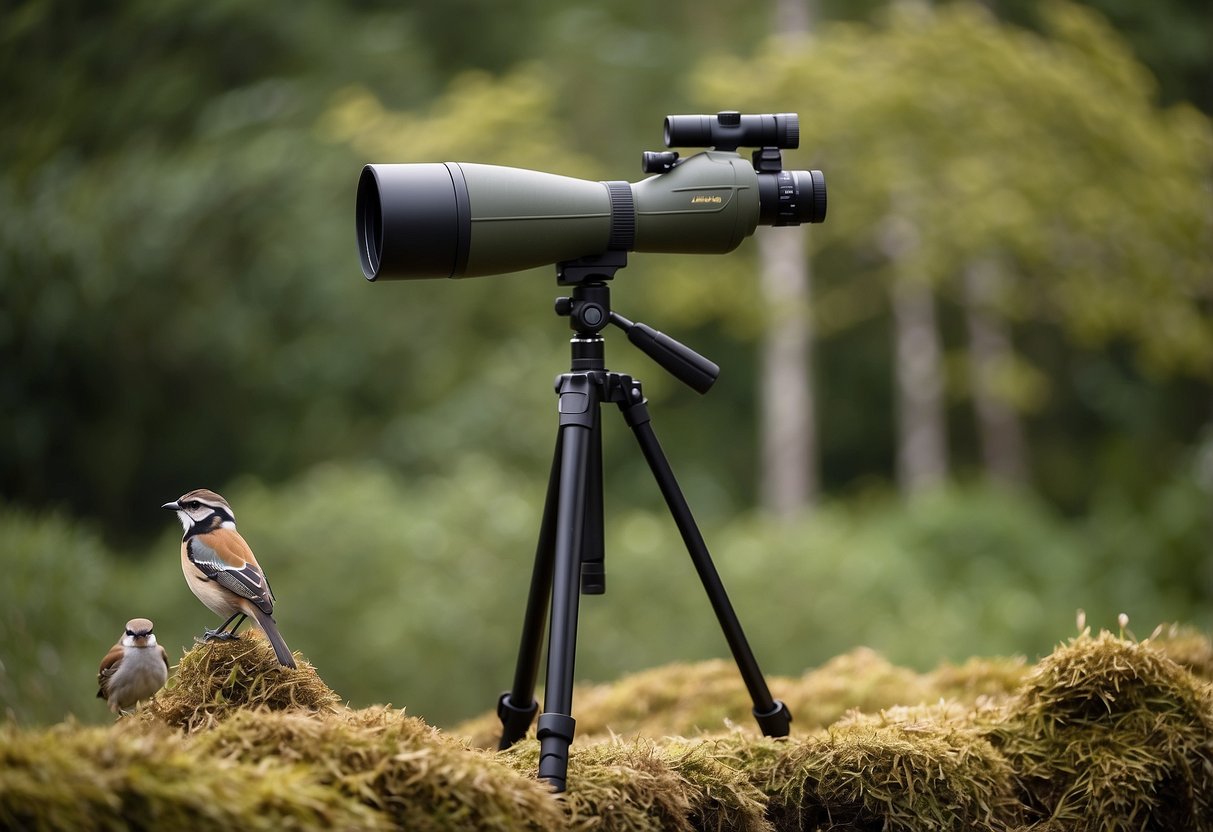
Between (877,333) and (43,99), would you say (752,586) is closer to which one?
(43,99)

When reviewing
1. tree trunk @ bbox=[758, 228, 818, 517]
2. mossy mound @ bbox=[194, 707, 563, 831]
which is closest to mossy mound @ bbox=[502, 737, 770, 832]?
mossy mound @ bbox=[194, 707, 563, 831]

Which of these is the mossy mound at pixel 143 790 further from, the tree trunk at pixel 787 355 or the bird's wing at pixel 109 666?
the tree trunk at pixel 787 355

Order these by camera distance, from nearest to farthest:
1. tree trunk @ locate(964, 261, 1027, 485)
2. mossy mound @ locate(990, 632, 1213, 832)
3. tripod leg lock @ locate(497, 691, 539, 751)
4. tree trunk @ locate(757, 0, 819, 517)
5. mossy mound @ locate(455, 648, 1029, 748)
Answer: mossy mound @ locate(990, 632, 1213, 832)
tripod leg lock @ locate(497, 691, 539, 751)
mossy mound @ locate(455, 648, 1029, 748)
tree trunk @ locate(757, 0, 819, 517)
tree trunk @ locate(964, 261, 1027, 485)

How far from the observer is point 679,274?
8.12 metres

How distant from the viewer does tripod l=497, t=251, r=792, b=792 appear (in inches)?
78.1

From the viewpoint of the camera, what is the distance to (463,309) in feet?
26.6

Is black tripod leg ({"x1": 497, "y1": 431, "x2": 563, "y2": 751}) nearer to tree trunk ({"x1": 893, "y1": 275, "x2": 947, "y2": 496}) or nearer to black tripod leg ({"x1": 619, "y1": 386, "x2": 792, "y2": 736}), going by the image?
black tripod leg ({"x1": 619, "y1": 386, "x2": 792, "y2": 736})

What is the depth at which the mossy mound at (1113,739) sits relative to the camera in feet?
6.88

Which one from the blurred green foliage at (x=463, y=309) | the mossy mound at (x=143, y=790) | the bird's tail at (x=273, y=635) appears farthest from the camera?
→ the blurred green foliage at (x=463, y=309)

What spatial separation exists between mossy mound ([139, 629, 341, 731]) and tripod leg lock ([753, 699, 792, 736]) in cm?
91

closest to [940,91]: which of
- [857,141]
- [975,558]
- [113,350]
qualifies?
[857,141]

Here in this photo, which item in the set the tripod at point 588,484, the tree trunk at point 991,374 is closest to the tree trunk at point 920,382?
the tree trunk at point 991,374

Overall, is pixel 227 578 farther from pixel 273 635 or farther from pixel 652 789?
pixel 652 789

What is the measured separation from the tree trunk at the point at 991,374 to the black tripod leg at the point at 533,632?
687cm
